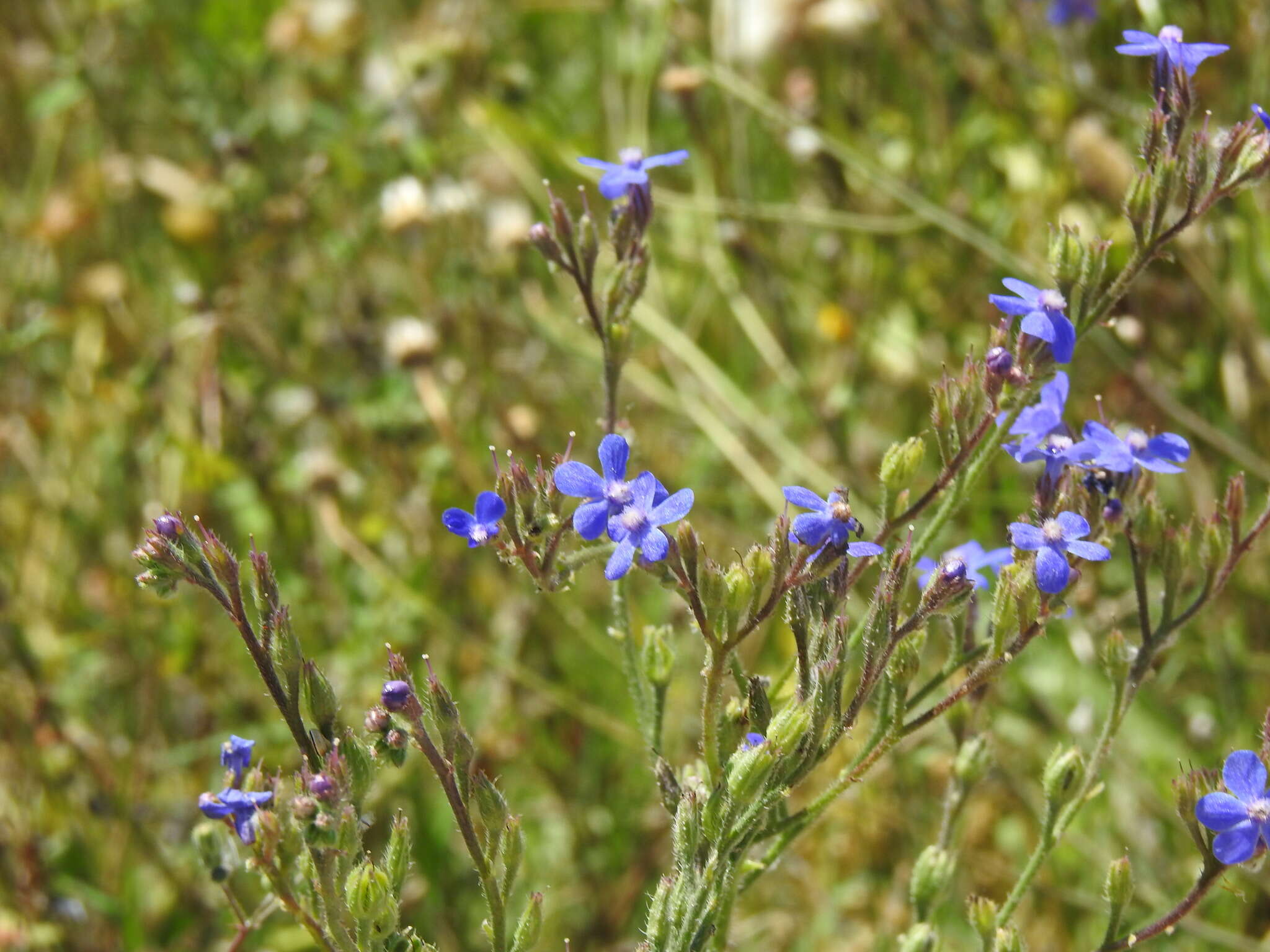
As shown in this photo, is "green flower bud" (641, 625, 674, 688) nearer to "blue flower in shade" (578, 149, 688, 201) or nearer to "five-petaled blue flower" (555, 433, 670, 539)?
"five-petaled blue flower" (555, 433, 670, 539)

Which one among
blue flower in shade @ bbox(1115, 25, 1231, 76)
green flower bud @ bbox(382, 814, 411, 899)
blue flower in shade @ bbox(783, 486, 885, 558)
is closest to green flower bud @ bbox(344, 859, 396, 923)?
green flower bud @ bbox(382, 814, 411, 899)

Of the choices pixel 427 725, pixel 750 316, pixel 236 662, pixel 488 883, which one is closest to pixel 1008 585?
pixel 488 883

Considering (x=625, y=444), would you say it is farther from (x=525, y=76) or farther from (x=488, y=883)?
(x=525, y=76)

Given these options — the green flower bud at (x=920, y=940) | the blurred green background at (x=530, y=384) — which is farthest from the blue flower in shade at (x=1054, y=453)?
the blurred green background at (x=530, y=384)

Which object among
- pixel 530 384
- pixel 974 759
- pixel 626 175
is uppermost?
pixel 530 384

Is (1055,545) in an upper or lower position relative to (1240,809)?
upper

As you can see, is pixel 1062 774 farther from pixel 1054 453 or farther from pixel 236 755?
pixel 236 755


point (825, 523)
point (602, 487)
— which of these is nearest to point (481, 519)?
point (602, 487)
